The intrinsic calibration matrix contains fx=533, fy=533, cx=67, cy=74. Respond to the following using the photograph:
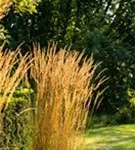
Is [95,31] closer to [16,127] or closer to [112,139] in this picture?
[112,139]

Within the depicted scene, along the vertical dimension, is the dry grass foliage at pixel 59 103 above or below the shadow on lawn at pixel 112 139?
above

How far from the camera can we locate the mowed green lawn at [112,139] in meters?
8.05

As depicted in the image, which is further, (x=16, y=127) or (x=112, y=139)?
(x=112, y=139)

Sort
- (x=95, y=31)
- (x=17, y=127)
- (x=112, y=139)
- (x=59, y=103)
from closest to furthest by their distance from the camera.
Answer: (x=59, y=103) < (x=17, y=127) < (x=112, y=139) < (x=95, y=31)

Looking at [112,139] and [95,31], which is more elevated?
[95,31]

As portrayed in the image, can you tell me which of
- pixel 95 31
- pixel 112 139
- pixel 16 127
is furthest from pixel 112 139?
pixel 95 31

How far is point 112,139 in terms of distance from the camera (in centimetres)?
899

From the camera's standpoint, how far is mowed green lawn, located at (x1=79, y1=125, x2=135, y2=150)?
8049mm

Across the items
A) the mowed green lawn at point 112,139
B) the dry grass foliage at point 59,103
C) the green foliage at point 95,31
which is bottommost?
the mowed green lawn at point 112,139

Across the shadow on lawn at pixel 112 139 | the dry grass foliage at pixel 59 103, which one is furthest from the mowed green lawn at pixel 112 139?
the dry grass foliage at pixel 59 103

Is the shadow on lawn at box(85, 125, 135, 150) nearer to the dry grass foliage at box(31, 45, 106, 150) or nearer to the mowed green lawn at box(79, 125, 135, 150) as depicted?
the mowed green lawn at box(79, 125, 135, 150)

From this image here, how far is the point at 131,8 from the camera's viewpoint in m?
15.8

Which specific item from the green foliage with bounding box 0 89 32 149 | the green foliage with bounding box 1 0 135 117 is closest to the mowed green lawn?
the green foliage with bounding box 0 89 32 149

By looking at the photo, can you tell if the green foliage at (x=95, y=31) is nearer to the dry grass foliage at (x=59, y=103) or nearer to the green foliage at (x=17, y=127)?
the green foliage at (x=17, y=127)
